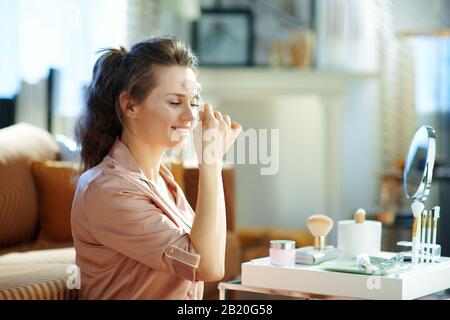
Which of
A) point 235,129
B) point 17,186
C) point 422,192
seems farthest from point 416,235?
point 17,186

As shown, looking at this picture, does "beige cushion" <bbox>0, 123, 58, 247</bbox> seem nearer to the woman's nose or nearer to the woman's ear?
the woman's ear

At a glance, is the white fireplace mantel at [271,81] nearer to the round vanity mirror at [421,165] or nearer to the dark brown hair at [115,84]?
the round vanity mirror at [421,165]

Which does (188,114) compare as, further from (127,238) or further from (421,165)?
(421,165)

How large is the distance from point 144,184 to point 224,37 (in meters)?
3.43

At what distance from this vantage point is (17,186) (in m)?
2.92

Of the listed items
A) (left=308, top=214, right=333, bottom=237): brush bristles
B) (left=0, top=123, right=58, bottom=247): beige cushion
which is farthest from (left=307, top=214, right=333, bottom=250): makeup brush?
(left=0, top=123, right=58, bottom=247): beige cushion

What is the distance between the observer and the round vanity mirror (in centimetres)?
→ 188

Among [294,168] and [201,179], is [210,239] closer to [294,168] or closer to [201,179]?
[201,179]

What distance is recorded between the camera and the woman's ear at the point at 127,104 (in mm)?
1765

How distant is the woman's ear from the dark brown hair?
11 mm

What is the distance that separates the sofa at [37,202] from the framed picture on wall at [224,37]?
71.0 inches

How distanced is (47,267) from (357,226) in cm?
86
